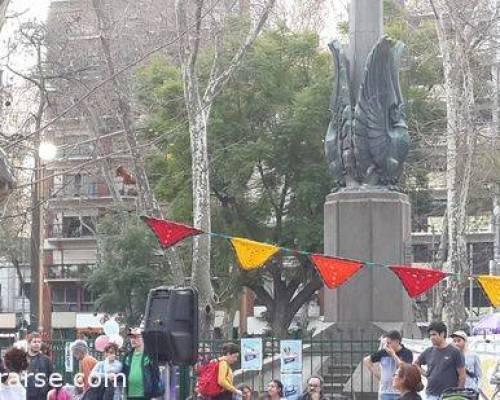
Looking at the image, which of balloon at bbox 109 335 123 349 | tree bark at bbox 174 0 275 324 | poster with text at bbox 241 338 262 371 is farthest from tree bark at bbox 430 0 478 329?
balloon at bbox 109 335 123 349

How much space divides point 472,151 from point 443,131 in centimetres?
602

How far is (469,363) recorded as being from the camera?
15.4 metres

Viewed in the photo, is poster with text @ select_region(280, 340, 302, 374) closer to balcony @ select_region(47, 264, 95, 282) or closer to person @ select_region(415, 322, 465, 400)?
person @ select_region(415, 322, 465, 400)

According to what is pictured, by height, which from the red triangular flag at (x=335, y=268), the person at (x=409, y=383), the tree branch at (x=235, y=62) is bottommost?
the person at (x=409, y=383)

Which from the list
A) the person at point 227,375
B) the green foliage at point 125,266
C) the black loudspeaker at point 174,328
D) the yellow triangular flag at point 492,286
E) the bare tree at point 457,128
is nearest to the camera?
the black loudspeaker at point 174,328

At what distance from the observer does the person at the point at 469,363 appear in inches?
593

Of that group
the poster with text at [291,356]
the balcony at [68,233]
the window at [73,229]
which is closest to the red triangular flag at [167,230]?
the poster with text at [291,356]

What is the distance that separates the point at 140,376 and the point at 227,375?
1544mm

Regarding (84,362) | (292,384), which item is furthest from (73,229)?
(84,362)

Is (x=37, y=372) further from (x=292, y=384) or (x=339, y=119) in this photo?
(x=339, y=119)

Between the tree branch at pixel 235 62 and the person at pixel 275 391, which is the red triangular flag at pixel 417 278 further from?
the tree branch at pixel 235 62

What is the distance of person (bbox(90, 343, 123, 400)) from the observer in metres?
15.7

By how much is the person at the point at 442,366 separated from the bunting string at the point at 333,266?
4.25 meters

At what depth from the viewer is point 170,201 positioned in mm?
40406
